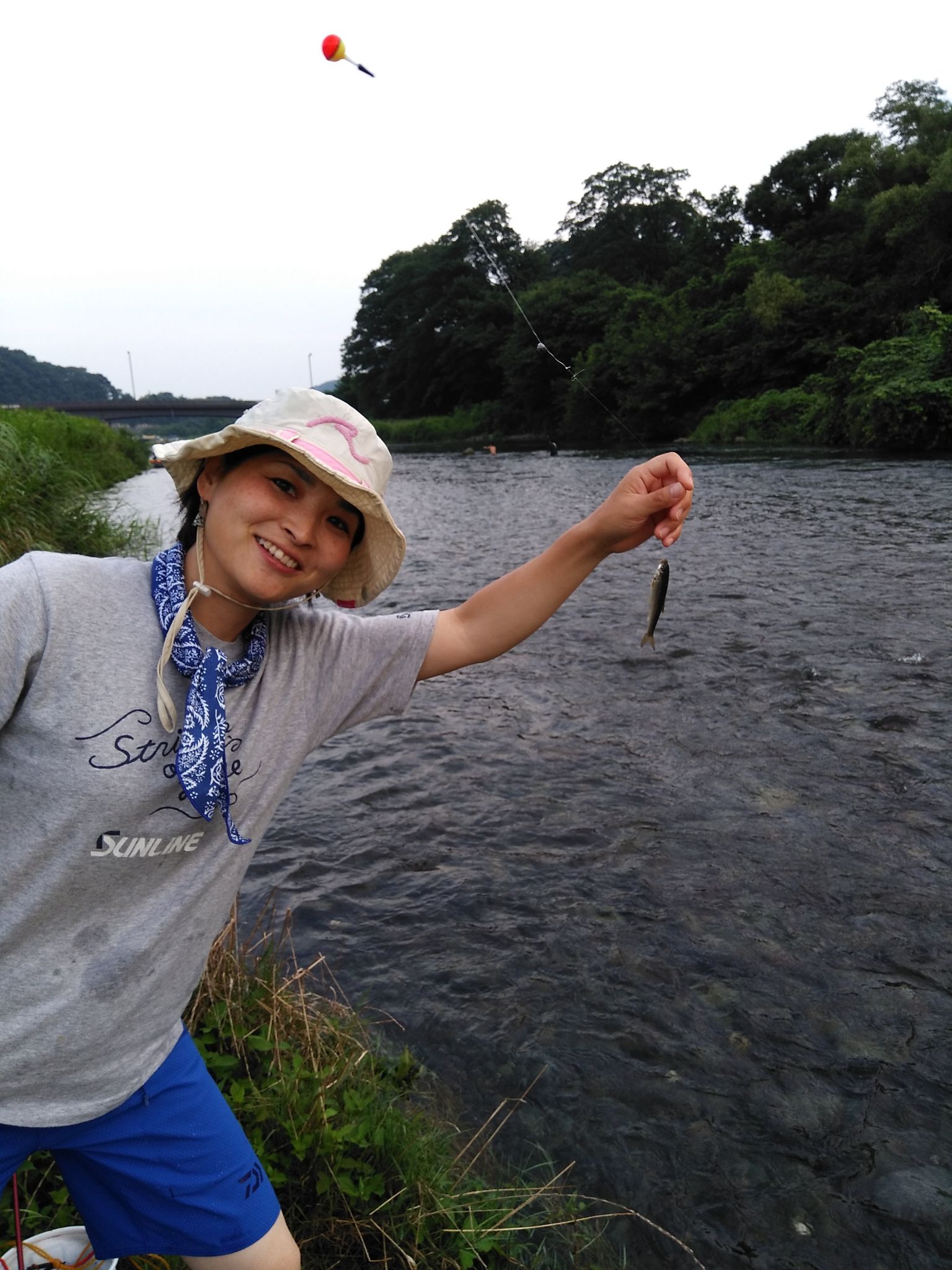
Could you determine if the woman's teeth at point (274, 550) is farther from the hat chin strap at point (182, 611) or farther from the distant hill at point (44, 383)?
the distant hill at point (44, 383)

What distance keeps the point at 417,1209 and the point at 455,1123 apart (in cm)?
81

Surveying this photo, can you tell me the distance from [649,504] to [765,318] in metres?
37.7

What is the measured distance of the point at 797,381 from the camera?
119 feet

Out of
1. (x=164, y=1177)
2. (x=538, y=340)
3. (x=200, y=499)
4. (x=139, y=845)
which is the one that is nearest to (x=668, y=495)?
(x=200, y=499)

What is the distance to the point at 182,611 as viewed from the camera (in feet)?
6.15

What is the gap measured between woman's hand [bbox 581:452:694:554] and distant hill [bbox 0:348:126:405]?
101 metres

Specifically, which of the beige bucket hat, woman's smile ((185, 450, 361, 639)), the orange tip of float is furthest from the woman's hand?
the orange tip of float

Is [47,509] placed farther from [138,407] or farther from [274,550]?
[138,407]

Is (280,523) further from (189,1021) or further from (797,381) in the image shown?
(797,381)

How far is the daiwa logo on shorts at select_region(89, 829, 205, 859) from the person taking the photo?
5.88ft

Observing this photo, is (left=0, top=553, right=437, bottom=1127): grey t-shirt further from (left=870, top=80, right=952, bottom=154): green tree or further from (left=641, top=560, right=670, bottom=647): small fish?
(left=870, top=80, right=952, bottom=154): green tree

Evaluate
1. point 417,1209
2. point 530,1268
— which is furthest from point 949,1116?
point 417,1209

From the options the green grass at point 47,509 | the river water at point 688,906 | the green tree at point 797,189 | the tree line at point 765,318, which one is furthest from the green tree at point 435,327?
the river water at point 688,906

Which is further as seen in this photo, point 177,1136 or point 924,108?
point 924,108
